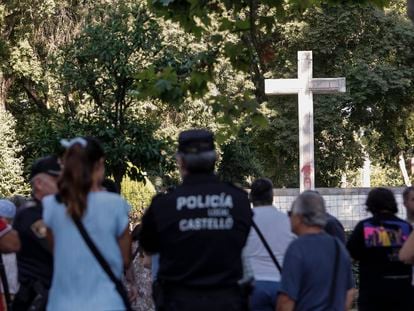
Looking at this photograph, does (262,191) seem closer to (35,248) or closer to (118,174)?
(35,248)

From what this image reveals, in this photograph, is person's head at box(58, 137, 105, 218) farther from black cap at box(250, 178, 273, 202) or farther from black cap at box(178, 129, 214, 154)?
black cap at box(250, 178, 273, 202)

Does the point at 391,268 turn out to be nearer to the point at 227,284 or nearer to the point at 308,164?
the point at 227,284

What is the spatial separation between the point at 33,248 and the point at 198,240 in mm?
1076

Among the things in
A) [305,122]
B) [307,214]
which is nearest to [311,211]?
[307,214]

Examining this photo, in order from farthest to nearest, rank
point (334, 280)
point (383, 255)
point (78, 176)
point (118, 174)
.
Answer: point (118, 174) → point (383, 255) → point (334, 280) → point (78, 176)

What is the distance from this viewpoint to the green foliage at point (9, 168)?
26906 millimetres

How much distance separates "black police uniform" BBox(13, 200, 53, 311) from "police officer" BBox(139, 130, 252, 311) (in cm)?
66

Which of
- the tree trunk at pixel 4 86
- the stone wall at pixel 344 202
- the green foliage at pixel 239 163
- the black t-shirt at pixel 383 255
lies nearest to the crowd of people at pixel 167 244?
the black t-shirt at pixel 383 255

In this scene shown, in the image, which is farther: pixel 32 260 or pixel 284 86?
pixel 284 86

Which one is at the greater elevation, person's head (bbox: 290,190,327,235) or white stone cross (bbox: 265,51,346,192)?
white stone cross (bbox: 265,51,346,192)

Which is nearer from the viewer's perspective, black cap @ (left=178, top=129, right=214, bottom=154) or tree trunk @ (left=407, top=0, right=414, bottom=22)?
black cap @ (left=178, top=129, right=214, bottom=154)

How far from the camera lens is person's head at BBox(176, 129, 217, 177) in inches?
221

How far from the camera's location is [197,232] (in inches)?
215

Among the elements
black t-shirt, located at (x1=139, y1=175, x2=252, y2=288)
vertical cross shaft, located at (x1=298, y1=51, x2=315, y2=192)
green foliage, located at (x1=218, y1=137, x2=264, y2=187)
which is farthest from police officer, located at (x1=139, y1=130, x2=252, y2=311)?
green foliage, located at (x1=218, y1=137, x2=264, y2=187)
